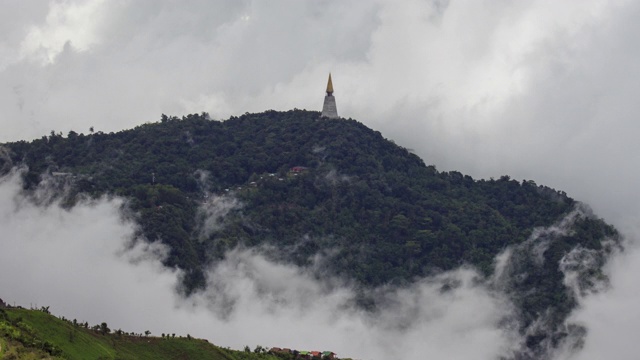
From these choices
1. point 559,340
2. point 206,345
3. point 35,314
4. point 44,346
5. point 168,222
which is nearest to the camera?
point 44,346

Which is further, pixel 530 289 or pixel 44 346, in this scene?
pixel 530 289

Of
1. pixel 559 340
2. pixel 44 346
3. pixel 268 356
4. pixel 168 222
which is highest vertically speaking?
pixel 168 222

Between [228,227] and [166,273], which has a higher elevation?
[228,227]

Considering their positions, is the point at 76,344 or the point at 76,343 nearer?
the point at 76,344

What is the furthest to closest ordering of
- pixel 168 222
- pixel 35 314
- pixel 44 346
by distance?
pixel 168 222 → pixel 35 314 → pixel 44 346

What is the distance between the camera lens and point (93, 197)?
643 ft

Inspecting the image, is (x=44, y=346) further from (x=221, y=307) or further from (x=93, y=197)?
(x=93, y=197)

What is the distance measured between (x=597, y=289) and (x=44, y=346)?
87491 mm

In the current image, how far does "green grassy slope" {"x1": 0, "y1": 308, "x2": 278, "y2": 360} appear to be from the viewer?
4395 inches

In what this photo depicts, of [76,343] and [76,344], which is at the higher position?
[76,343]

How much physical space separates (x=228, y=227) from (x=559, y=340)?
49553mm

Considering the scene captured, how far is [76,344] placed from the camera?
122125 mm

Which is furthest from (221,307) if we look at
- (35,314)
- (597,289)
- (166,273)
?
(35,314)

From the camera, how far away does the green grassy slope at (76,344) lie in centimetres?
11162
